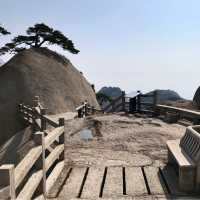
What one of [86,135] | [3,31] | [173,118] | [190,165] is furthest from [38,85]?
[190,165]

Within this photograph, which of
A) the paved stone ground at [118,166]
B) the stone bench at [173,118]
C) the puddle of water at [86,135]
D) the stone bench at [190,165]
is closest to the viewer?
the stone bench at [190,165]

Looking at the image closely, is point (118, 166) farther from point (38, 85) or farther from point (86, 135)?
point (38, 85)

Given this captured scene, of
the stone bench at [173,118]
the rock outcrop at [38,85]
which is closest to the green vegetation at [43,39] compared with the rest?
the rock outcrop at [38,85]

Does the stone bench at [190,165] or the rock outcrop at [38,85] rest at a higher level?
the rock outcrop at [38,85]

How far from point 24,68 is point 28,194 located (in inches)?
1459

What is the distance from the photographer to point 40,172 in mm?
4875

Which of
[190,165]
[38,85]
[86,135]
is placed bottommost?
[86,135]

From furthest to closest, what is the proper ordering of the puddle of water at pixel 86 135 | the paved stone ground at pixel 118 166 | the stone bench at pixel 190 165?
the puddle of water at pixel 86 135, the paved stone ground at pixel 118 166, the stone bench at pixel 190 165

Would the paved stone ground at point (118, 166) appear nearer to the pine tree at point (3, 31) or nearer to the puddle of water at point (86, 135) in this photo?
the puddle of water at point (86, 135)

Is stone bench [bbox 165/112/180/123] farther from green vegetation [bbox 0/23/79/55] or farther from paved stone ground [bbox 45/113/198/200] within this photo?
green vegetation [bbox 0/23/79/55]

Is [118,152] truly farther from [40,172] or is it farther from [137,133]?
[40,172]

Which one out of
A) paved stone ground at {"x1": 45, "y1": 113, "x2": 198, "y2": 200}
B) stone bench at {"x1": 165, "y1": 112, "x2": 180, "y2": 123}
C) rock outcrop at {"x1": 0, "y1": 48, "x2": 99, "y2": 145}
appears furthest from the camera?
rock outcrop at {"x1": 0, "y1": 48, "x2": 99, "y2": 145}

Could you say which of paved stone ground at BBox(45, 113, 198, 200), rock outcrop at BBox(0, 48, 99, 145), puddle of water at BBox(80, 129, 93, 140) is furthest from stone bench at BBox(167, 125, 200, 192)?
rock outcrop at BBox(0, 48, 99, 145)

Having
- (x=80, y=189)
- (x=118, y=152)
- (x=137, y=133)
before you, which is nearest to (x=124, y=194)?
(x=80, y=189)
